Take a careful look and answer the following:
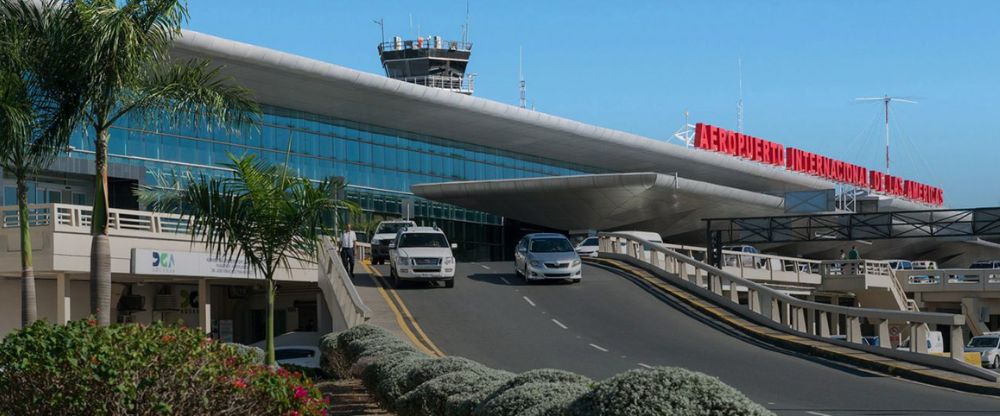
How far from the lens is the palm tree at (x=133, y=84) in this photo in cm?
1966

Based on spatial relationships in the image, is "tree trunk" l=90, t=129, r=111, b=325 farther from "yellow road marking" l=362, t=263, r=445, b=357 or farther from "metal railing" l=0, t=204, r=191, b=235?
"metal railing" l=0, t=204, r=191, b=235

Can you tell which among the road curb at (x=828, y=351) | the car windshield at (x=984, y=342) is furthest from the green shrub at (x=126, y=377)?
the car windshield at (x=984, y=342)

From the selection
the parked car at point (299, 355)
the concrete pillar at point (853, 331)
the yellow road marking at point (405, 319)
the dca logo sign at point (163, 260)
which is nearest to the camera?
the yellow road marking at point (405, 319)

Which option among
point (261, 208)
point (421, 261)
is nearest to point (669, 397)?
point (261, 208)

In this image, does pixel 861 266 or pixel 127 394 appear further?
pixel 861 266

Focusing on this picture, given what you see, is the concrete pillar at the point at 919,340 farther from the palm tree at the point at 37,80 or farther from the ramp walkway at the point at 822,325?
the palm tree at the point at 37,80

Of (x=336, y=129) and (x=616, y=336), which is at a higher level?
(x=336, y=129)

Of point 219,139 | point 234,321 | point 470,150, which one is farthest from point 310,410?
point 470,150

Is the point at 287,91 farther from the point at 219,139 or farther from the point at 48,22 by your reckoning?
the point at 48,22

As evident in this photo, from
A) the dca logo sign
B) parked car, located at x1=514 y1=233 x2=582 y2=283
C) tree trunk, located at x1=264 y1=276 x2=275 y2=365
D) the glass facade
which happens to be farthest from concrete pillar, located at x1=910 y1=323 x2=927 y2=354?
the glass facade

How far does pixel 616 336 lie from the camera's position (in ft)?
99.0

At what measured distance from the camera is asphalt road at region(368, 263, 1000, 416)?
64.8 feet

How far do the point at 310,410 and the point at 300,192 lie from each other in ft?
38.1

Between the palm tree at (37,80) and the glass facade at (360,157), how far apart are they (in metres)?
28.3
